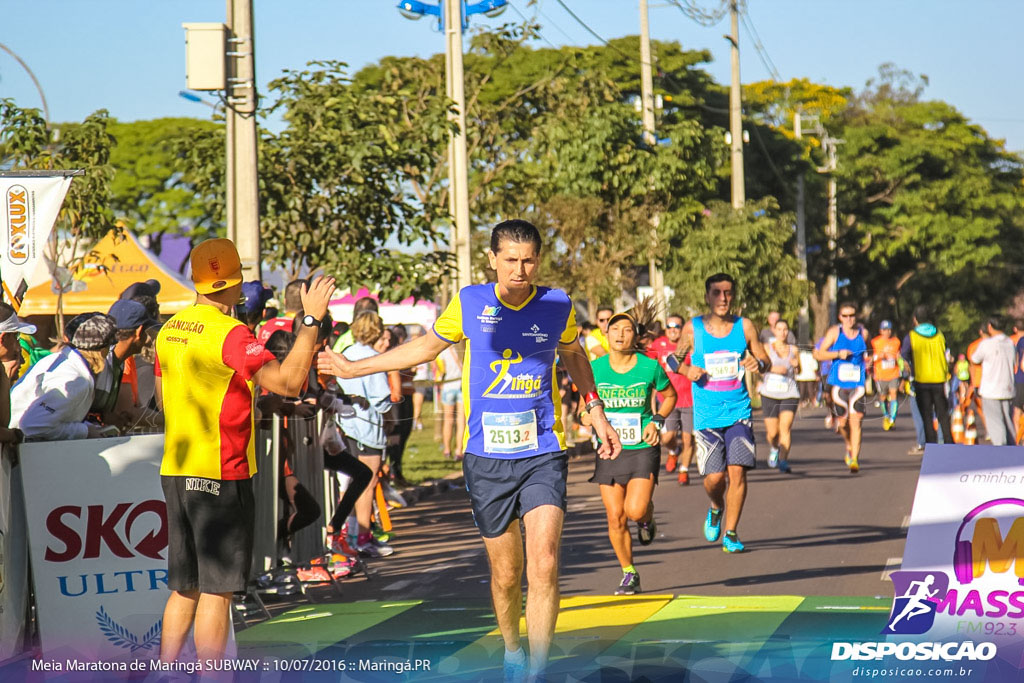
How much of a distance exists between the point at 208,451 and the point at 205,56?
238 inches

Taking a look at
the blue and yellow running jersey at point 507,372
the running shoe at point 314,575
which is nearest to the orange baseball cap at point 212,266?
the blue and yellow running jersey at point 507,372

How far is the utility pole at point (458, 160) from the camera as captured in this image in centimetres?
1752

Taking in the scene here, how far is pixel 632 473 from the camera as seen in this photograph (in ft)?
29.8

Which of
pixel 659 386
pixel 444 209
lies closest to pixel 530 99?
pixel 444 209

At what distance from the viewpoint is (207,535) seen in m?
5.82

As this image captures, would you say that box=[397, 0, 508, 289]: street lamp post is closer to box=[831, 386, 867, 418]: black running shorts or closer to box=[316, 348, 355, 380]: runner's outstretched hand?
box=[831, 386, 867, 418]: black running shorts

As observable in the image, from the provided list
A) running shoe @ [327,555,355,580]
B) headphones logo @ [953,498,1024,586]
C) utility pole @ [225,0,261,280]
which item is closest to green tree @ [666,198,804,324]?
utility pole @ [225,0,261,280]

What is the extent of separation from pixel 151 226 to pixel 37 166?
31347mm

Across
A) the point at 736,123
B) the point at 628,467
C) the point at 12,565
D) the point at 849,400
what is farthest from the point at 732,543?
the point at 736,123

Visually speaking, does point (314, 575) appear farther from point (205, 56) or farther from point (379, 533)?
point (205, 56)

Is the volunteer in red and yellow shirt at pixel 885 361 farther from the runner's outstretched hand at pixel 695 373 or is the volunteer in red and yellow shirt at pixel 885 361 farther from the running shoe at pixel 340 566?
the running shoe at pixel 340 566

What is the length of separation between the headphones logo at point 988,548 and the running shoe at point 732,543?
3.91 m

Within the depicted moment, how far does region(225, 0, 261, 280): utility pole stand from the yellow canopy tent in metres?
12.4

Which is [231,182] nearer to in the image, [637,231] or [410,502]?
[410,502]
